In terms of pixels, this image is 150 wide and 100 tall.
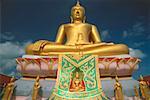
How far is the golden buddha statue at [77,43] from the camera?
102 inches

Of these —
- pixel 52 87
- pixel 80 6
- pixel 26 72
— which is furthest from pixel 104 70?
pixel 80 6

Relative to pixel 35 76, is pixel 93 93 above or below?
below

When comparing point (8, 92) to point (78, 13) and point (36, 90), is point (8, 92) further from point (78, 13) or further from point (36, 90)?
point (78, 13)

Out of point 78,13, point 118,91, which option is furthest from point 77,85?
point 78,13

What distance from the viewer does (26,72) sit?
98.7 inches

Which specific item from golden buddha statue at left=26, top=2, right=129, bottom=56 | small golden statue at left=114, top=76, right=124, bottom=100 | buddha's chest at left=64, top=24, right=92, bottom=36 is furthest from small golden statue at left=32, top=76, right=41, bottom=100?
buddha's chest at left=64, top=24, right=92, bottom=36

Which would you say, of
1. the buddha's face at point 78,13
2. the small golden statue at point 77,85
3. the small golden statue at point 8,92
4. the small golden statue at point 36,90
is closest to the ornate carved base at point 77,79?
the small golden statue at point 77,85

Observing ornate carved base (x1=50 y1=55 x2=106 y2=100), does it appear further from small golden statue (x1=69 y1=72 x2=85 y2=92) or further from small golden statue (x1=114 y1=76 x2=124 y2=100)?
small golden statue (x1=114 y1=76 x2=124 y2=100)

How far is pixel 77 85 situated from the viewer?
233 cm

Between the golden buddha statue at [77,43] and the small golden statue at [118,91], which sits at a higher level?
the golden buddha statue at [77,43]

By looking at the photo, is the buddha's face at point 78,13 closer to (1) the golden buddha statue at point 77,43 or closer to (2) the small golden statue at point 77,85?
(1) the golden buddha statue at point 77,43

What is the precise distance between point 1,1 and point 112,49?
49.9 inches

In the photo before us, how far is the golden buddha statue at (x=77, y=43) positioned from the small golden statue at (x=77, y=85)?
0.28 meters

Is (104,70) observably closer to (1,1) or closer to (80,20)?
(80,20)
